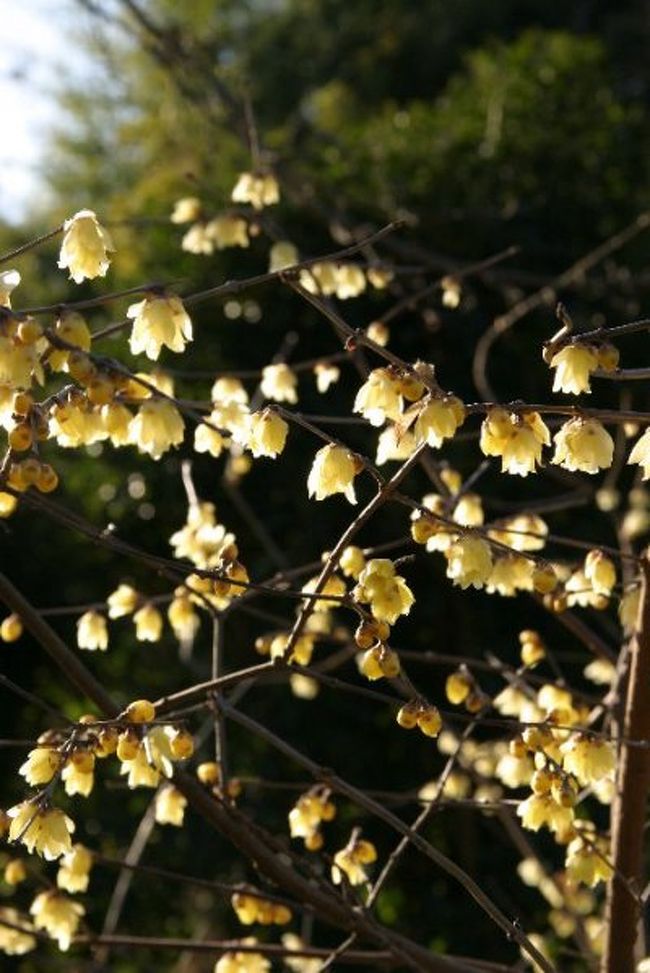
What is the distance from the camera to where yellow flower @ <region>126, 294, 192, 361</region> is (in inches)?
64.2

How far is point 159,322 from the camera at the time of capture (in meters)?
1.63

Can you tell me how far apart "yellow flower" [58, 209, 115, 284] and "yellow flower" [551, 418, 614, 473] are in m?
0.55

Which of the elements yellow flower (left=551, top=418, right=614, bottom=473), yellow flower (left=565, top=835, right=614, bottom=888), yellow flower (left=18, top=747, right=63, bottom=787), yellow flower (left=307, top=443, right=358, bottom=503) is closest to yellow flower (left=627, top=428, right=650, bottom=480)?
yellow flower (left=551, top=418, right=614, bottom=473)

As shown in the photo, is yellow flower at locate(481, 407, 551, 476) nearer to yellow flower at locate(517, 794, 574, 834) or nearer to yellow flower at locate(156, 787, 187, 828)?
yellow flower at locate(517, 794, 574, 834)

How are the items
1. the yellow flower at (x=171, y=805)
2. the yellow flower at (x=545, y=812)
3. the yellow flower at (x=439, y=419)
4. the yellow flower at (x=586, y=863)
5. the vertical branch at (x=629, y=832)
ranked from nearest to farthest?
the yellow flower at (x=439, y=419) → the yellow flower at (x=545, y=812) → the yellow flower at (x=586, y=863) → the vertical branch at (x=629, y=832) → the yellow flower at (x=171, y=805)

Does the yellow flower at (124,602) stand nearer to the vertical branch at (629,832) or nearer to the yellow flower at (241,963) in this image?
the yellow flower at (241,963)

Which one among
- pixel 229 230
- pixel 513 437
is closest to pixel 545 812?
pixel 513 437

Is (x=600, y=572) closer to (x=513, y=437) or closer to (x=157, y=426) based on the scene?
(x=513, y=437)

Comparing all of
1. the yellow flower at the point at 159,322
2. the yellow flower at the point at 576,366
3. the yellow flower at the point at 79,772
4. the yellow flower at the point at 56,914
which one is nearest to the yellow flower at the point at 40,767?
the yellow flower at the point at 79,772

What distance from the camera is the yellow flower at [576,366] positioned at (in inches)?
60.4

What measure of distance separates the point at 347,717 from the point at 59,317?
3.01 meters

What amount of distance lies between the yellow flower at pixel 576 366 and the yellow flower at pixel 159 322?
1.40 feet

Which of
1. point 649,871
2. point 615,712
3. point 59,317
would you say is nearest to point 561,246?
point 649,871

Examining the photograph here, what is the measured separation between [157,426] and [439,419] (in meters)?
0.36
